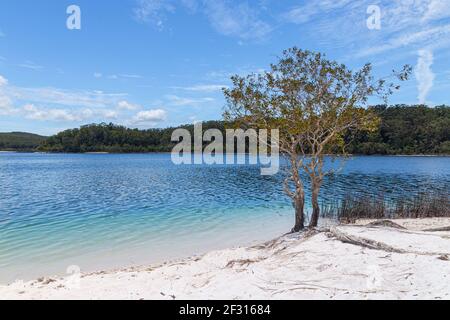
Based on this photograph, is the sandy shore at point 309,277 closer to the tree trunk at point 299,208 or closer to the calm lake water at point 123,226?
the calm lake water at point 123,226

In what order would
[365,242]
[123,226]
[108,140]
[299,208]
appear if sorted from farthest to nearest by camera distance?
[108,140]
[123,226]
[299,208]
[365,242]

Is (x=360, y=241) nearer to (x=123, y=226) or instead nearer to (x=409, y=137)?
(x=123, y=226)

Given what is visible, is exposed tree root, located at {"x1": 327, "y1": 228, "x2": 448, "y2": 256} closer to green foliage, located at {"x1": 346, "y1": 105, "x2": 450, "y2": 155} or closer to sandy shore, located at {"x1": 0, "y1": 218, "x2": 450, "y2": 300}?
sandy shore, located at {"x1": 0, "y1": 218, "x2": 450, "y2": 300}

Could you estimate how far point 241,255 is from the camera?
10242 millimetres

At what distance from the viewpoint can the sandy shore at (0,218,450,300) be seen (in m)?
6.17

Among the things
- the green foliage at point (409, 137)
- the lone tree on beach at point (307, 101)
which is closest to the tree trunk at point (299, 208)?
the lone tree on beach at point (307, 101)

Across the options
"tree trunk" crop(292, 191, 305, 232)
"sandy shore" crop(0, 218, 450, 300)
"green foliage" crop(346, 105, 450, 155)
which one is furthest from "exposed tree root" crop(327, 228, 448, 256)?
"green foliage" crop(346, 105, 450, 155)

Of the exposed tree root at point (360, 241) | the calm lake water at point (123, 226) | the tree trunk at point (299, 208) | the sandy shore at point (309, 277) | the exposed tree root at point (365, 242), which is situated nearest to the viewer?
the sandy shore at point (309, 277)

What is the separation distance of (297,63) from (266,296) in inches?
343

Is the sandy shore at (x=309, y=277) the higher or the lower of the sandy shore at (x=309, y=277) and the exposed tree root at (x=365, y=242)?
the lower

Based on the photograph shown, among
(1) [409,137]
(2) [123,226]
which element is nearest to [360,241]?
(2) [123,226]

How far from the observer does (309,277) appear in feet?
22.6

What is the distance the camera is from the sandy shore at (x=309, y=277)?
20.2 feet
